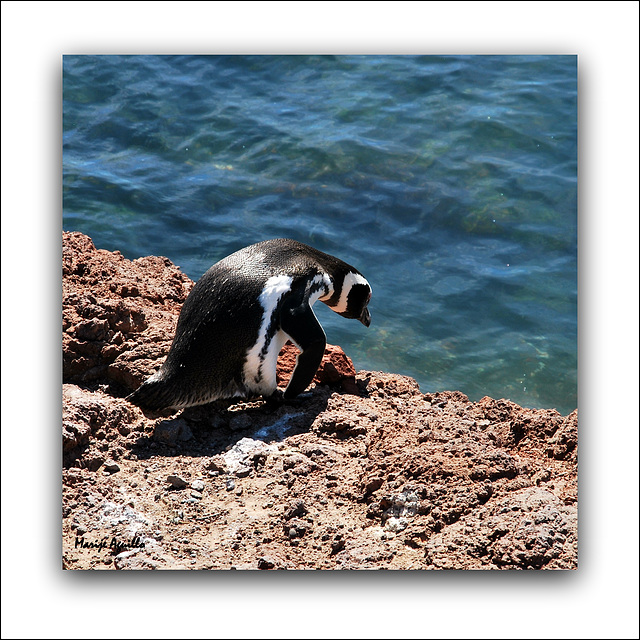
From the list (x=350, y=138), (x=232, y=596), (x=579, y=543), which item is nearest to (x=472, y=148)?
(x=350, y=138)

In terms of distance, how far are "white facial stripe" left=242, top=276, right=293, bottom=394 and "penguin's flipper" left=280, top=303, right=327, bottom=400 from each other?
0.09m

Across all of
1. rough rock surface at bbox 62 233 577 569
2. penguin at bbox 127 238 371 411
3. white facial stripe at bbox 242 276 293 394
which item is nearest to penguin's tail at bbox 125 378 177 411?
penguin at bbox 127 238 371 411

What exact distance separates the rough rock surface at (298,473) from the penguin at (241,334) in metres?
0.15

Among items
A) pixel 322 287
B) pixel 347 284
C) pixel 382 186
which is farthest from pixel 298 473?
pixel 382 186

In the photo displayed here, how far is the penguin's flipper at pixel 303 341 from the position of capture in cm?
489

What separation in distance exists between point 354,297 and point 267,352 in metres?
1.26

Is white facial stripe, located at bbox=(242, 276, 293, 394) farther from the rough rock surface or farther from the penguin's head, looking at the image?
the penguin's head

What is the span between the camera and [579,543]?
3881 millimetres

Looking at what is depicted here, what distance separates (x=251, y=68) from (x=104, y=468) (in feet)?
8.89

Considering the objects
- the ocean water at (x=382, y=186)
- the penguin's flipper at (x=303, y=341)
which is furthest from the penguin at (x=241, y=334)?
the ocean water at (x=382, y=186)

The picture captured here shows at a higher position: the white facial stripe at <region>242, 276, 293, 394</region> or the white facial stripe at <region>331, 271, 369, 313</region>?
the white facial stripe at <region>331, 271, 369, 313</region>

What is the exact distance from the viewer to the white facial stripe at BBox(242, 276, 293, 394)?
190 inches

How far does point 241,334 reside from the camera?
4.75m

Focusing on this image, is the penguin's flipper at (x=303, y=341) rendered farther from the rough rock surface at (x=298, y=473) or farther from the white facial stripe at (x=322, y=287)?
the white facial stripe at (x=322, y=287)
